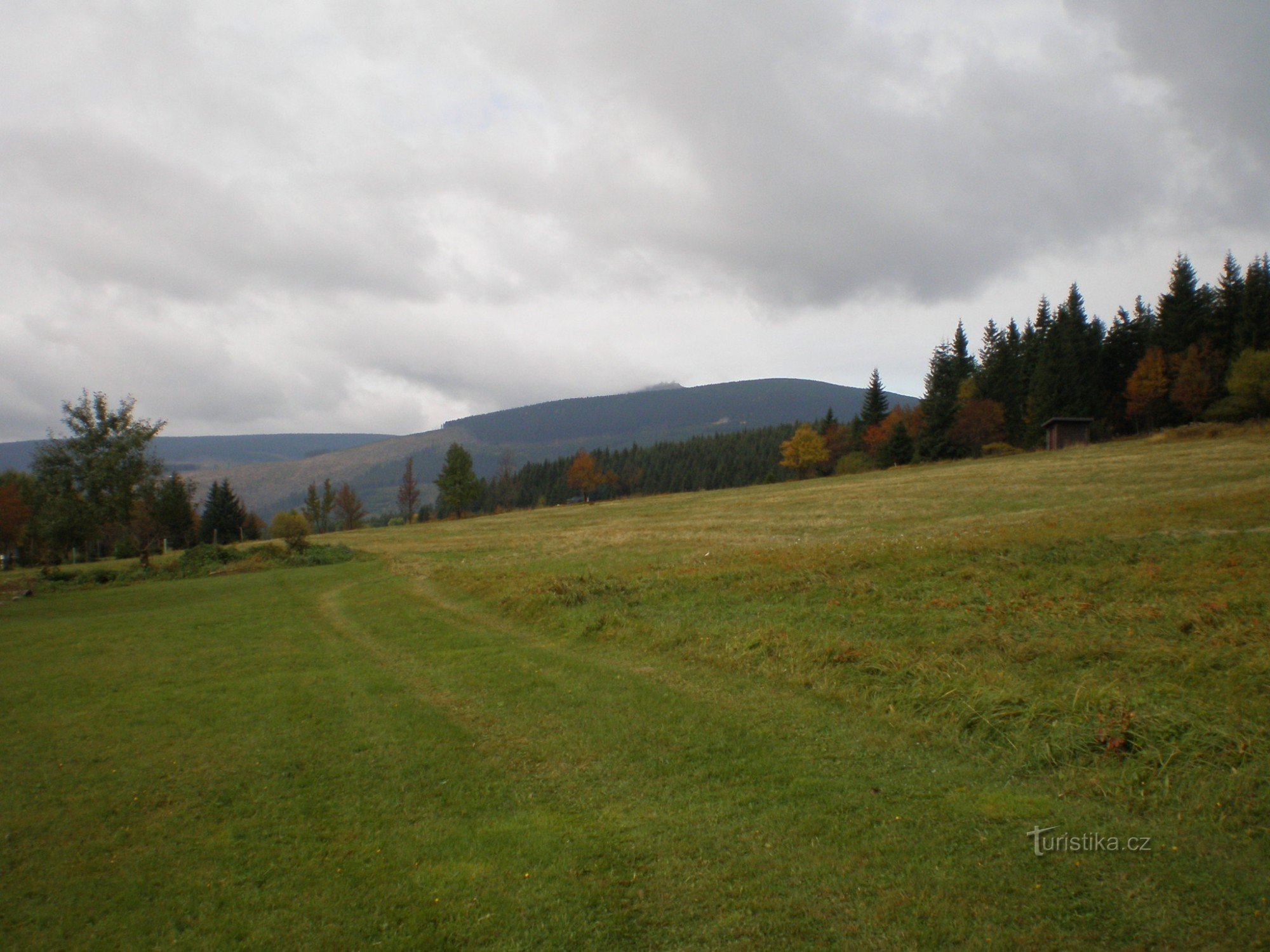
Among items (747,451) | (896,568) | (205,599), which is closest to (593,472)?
(747,451)

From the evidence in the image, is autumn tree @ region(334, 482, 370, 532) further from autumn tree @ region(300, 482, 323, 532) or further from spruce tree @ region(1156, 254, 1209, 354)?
spruce tree @ region(1156, 254, 1209, 354)

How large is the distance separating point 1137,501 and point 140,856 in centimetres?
3343

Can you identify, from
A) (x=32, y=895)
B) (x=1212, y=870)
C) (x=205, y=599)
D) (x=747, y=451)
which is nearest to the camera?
(x=1212, y=870)

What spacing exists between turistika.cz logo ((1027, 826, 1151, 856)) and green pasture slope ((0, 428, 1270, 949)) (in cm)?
9

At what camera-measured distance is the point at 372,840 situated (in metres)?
7.77

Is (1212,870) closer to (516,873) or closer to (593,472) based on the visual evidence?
(516,873)

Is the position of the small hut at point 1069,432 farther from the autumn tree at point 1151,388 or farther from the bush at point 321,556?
the bush at point 321,556

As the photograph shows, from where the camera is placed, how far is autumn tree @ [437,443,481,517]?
99.9 metres

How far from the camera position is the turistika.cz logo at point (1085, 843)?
6.61m

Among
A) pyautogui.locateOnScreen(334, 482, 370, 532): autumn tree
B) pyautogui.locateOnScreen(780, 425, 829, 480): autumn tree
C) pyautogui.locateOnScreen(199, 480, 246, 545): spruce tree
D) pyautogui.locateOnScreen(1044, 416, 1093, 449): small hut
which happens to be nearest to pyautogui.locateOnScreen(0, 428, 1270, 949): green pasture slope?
pyautogui.locateOnScreen(1044, 416, 1093, 449): small hut

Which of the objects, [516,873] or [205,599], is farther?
[205,599]

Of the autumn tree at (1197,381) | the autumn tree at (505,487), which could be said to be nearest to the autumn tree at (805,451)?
the autumn tree at (1197,381)

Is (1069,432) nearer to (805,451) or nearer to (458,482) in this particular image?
(805,451)

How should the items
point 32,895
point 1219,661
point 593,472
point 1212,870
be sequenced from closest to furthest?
point 1212,870 < point 32,895 < point 1219,661 < point 593,472
